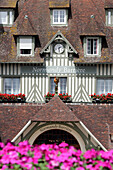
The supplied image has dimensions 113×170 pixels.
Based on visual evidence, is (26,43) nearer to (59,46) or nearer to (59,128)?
(59,46)

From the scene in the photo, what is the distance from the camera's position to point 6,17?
27250 millimetres

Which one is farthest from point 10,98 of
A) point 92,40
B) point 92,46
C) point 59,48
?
point 92,40

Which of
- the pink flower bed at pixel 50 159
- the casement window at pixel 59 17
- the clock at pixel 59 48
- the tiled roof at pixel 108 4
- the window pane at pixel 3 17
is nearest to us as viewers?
the pink flower bed at pixel 50 159

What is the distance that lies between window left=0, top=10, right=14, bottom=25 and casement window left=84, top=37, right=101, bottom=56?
5555mm

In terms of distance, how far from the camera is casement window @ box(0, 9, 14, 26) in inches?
1069

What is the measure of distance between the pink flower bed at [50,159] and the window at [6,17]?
1851 centimetres

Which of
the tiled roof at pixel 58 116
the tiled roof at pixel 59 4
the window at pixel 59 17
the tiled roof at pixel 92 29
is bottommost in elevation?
the tiled roof at pixel 58 116

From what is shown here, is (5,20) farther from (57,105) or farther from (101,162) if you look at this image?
(101,162)

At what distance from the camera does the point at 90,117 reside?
21.0 m

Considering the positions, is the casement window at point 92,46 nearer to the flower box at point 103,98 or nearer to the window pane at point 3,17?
the flower box at point 103,98

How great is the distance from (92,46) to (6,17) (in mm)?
6467

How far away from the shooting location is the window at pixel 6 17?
27.1m

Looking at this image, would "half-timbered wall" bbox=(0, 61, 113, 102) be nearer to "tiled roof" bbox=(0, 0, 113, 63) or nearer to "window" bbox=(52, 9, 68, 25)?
"tiled roof" bbox=(0, 0, 113, 63)

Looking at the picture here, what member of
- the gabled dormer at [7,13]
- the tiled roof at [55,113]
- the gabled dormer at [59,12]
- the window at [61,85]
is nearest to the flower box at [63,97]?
the window at [61,85]
